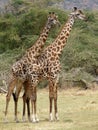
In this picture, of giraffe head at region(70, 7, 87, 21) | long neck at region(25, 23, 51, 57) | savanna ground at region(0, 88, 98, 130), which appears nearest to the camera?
savanna ground at region(0, 88, 98, 130)

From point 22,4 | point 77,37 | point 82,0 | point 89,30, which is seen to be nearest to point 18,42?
point 77,37

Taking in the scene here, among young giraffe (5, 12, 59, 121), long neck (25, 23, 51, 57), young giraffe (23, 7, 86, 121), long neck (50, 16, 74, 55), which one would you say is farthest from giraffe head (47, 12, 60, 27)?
young giraffe (23, 7, 86, 121)

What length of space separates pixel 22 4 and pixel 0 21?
11942 millimetres

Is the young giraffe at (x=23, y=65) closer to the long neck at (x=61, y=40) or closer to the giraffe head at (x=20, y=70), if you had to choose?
the giraffe head at (x=20, y=70)

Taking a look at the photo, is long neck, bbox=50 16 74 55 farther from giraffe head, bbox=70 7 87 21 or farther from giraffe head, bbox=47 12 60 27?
giraffe head, bbox=47 12 60 27

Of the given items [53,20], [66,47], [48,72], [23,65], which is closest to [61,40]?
[53,20]

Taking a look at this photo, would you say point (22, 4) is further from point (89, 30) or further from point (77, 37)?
point (77, 37)

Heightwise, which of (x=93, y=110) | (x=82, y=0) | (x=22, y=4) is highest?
(x=93, y=110)

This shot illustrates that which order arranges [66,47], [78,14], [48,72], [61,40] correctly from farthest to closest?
[66,47] → [78,14] → [61,40] → [48,72]

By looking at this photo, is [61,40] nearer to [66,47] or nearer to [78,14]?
[78,14]

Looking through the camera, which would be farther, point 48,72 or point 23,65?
point 23,65

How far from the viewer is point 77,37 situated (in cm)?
2770

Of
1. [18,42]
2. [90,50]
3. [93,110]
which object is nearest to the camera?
[93,110]

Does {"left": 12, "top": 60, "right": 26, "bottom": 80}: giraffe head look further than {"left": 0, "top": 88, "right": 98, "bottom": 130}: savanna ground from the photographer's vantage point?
Yes
